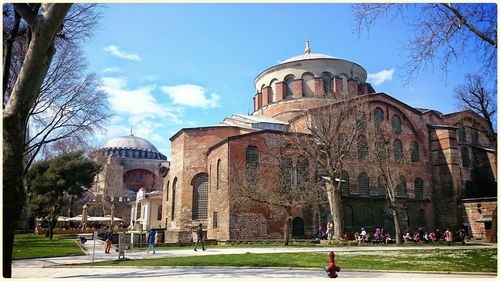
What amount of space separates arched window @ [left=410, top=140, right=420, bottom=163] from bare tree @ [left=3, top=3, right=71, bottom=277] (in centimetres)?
3171

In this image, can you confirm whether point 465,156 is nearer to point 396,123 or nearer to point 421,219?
point 396,123

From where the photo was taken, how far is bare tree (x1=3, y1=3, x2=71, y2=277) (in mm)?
6984

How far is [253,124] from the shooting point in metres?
33.8

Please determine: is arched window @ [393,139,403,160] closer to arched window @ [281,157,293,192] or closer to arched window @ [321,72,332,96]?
arched window @ [321,72,332,96]

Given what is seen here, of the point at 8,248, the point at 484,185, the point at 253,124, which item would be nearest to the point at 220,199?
the point at 253,124

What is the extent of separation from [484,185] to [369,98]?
13698 millimetres

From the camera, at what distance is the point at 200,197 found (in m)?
30.6

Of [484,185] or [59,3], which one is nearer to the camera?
[59,3]

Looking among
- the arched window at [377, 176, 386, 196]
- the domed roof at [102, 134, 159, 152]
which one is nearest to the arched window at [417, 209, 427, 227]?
the arched window at [377, 176, 386, 196]

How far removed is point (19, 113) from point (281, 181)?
1965 cm

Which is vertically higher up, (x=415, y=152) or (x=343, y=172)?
(x=415, y=152)

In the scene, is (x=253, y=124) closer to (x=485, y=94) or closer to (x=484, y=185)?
(x=485, y=94)

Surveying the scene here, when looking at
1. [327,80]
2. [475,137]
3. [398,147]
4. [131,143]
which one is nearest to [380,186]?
[398,147]

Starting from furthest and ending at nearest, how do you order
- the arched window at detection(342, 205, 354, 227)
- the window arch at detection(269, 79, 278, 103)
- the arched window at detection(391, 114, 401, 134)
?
1. the window arch at detection(269, 79, 278, 103)
2. the arched window at detection(391, 114, 401, 134)
3. the arched window at detection(342, 205, 354, 227)
